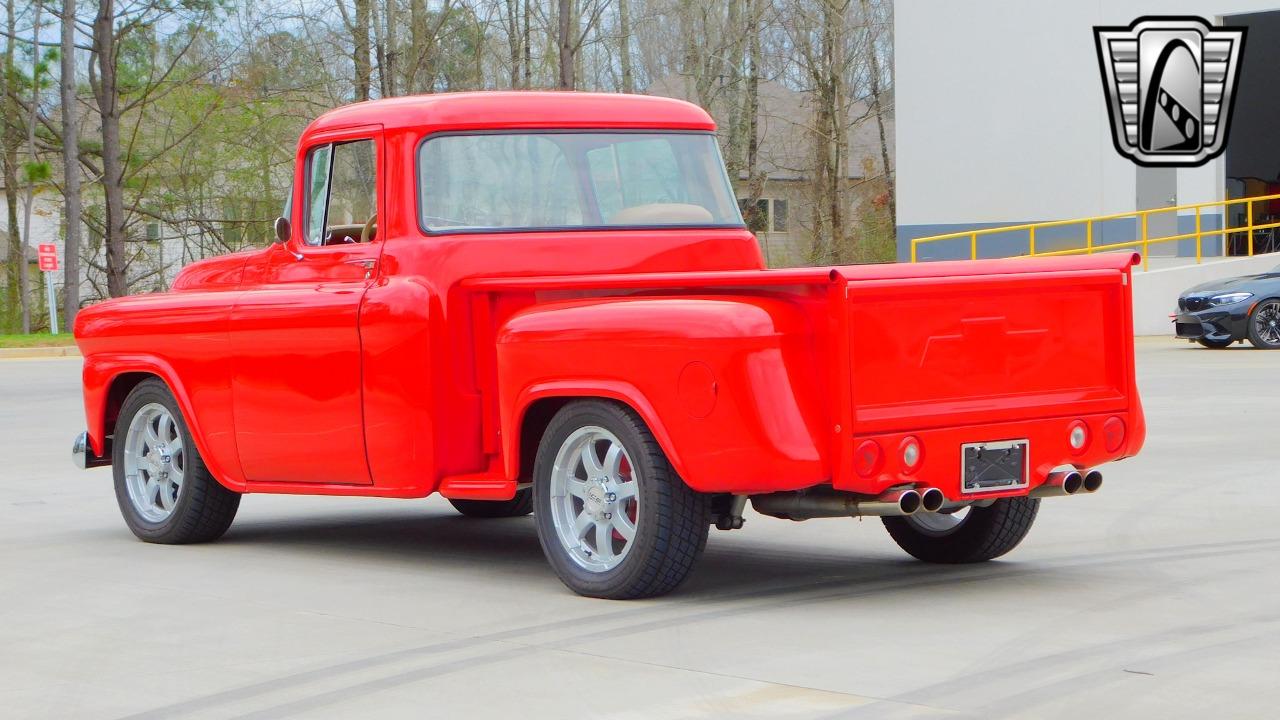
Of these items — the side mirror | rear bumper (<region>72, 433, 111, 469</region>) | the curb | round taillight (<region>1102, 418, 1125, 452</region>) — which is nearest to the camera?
round taillight (<region>1102, 418, 1125, 452</region>)

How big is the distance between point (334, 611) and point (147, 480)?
9.37 feet

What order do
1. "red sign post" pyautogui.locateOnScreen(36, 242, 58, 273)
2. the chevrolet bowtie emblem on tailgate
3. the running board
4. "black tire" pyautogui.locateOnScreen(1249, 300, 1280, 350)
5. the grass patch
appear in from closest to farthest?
the running board, "black tire" pyautogui.locateOnScreen(1249, 300, 1280, 350), the grass patch, the chevrolet bowtie emblem on tailgate, "red sign post" pyautogui.locateOnScreen(36, 242, 58, 273)

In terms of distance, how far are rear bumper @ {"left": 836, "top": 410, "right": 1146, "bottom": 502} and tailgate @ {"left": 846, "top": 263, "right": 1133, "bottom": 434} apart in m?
0.04

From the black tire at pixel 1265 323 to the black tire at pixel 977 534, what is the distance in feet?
59.2

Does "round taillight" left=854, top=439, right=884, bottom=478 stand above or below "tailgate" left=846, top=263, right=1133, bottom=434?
below

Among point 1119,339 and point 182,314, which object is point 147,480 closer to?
point 182,314

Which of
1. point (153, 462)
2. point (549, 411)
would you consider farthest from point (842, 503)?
point (153, 462)

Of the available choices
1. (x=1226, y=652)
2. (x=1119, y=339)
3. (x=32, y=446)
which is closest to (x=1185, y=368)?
(x=32, y=446)

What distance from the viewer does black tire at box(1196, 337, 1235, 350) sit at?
25.0 m

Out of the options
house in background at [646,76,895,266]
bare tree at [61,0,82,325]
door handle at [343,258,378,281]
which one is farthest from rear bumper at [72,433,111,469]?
house in background at [646,76,895,266]

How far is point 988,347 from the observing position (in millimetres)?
6898

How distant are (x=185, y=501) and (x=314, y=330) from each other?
1.50 meters

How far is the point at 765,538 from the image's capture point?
9.13 m

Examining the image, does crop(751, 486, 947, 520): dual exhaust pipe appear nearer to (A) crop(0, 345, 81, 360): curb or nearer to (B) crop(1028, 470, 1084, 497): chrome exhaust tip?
(B) crop(1028, 470, 1084, 497): chrome exhaust tip
